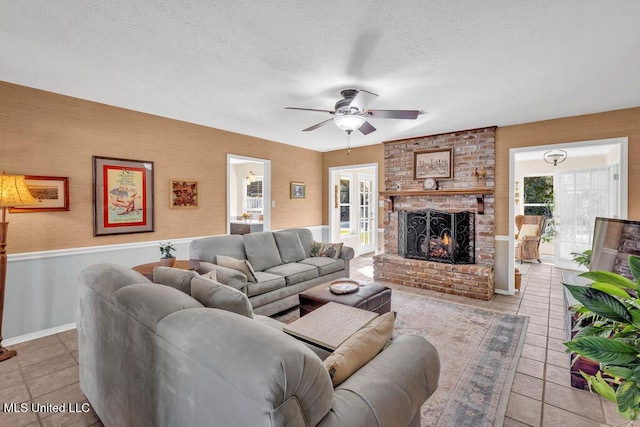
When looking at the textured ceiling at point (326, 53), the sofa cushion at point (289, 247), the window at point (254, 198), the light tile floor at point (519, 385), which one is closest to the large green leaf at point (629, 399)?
the light tile floor at point (519, 385)

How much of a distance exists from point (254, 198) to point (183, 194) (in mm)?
4150

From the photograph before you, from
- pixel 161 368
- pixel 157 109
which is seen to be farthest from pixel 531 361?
pixel 157 109

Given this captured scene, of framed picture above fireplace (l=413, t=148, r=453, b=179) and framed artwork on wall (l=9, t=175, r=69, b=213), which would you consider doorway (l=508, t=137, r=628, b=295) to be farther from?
framed artwork on wall (l=9, t=175, r=69, b=213)

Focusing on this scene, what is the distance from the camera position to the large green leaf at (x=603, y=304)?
2.87ft

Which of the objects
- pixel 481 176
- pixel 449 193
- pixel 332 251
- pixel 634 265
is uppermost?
pixel 481 176

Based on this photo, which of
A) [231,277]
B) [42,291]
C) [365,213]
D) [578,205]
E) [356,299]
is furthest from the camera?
[365,213]

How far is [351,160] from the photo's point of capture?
640 cm

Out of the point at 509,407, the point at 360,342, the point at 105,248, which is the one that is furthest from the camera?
the point at 105,248

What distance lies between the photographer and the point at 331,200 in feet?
22.2

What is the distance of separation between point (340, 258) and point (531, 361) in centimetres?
264

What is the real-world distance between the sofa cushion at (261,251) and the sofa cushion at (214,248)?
11 centimetres

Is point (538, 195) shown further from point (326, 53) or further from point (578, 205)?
point (326, 53)

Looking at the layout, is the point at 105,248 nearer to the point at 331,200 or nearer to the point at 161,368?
the point at 161,368

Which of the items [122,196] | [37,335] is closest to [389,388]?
[37,335]
